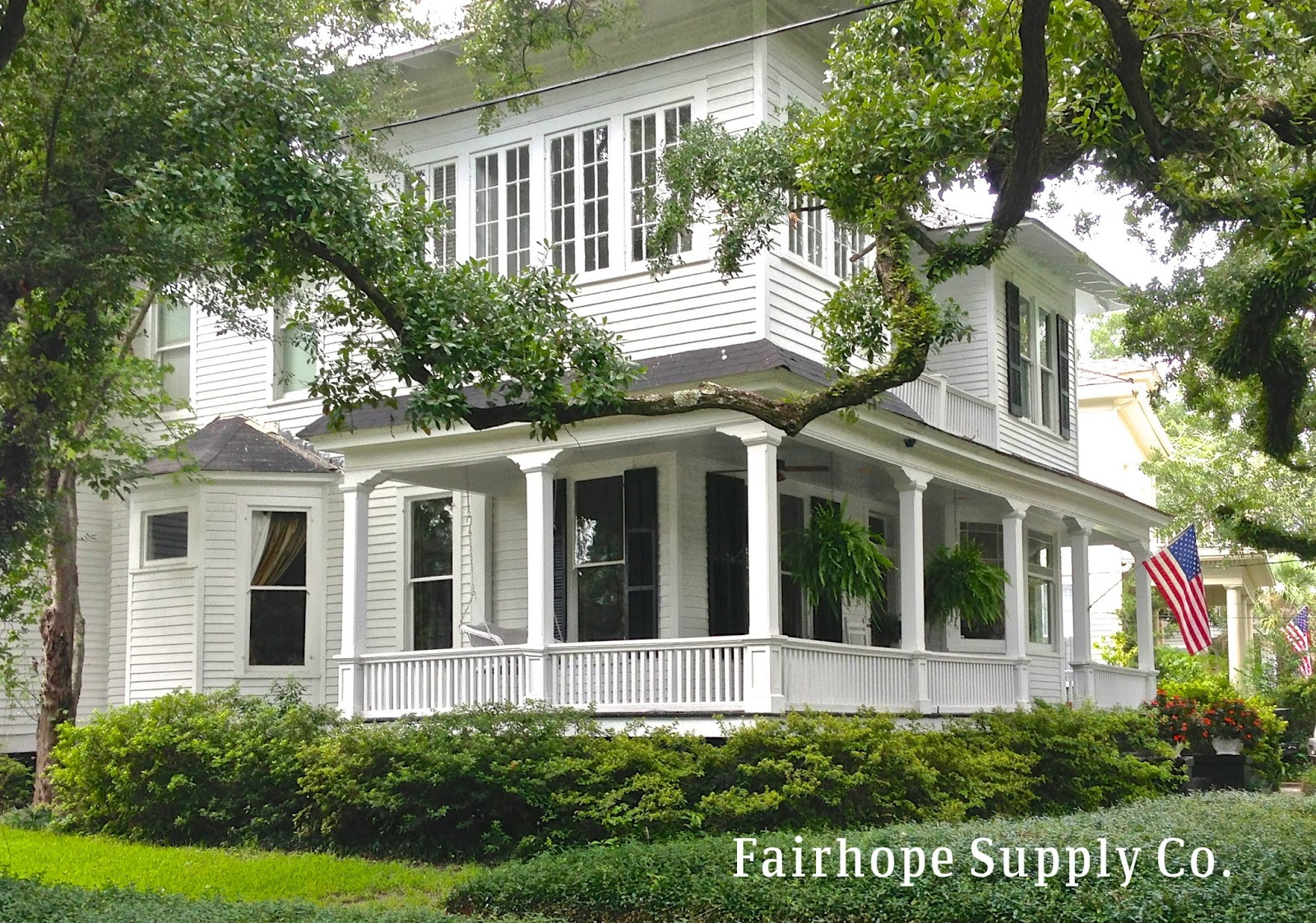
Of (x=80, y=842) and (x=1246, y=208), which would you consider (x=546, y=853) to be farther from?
(x=1246, y=208)

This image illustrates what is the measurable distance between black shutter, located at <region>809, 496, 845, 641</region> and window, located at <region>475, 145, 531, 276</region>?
4.85 meters

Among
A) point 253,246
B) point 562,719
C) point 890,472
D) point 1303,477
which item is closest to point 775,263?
point 890,472

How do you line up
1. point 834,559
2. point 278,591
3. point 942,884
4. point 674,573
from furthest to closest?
point 278,591 < point 674,573 < point 834,559 < point 942,884

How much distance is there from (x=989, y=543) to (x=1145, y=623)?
11.2 ft

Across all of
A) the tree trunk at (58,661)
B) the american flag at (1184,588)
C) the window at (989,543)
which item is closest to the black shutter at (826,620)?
the window at (989,543)

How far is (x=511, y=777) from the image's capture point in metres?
13.6

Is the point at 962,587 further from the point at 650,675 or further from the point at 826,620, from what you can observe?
the point at 650,675

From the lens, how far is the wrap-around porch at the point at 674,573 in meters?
14.8

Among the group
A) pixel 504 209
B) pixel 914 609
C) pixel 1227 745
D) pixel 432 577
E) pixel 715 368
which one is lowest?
pixel 1227 745

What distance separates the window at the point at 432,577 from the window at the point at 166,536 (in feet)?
10.3

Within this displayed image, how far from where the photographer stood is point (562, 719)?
1420cm

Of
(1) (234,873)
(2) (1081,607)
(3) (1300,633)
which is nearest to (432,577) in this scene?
(1) (234,873)

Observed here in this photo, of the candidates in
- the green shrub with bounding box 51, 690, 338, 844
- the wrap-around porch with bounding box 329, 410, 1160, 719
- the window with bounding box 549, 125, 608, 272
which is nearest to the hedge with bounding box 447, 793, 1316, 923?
the wrap-around porch with bounding box 329, 410, 1160, 719

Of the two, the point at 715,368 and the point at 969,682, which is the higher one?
the point at 715,368
